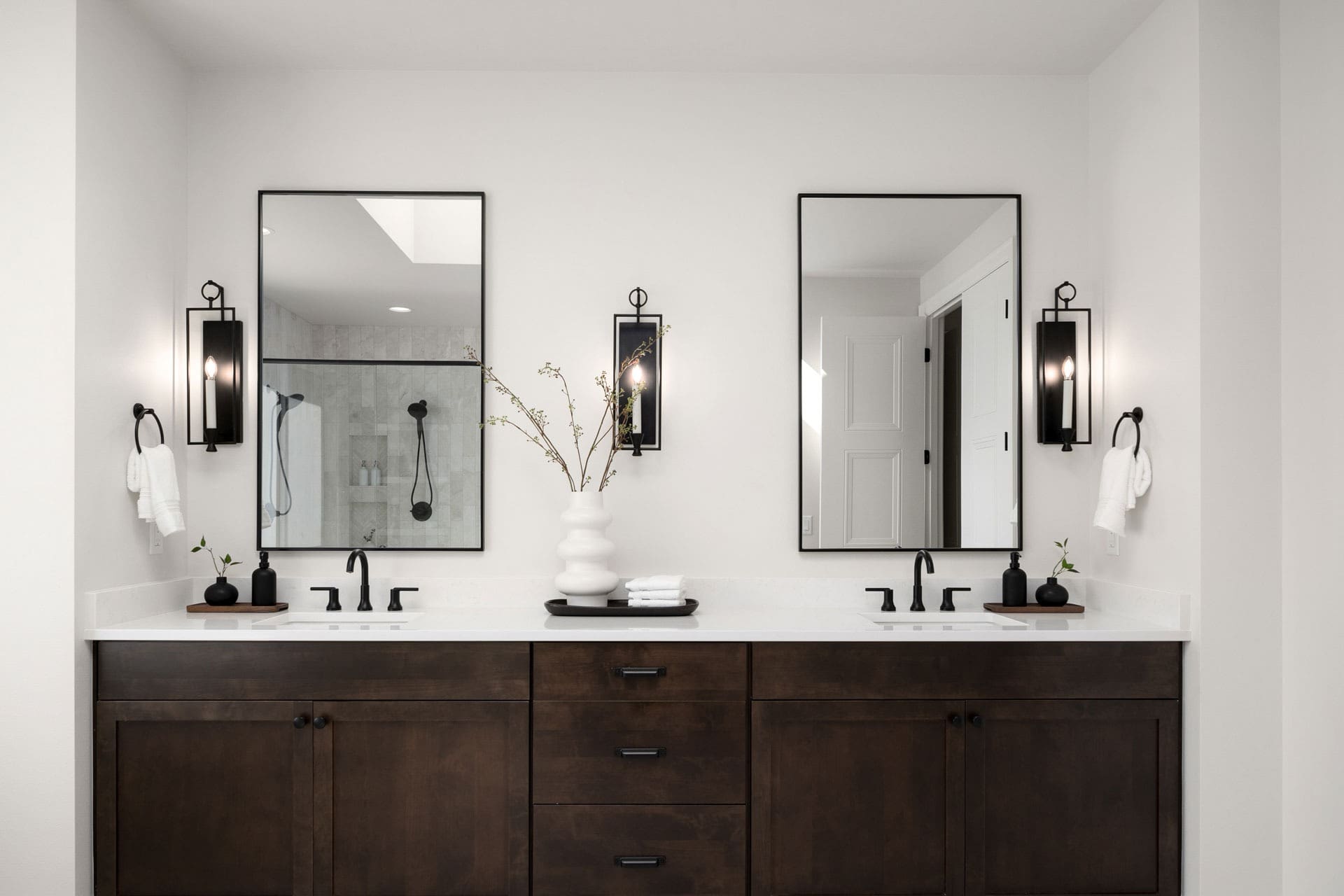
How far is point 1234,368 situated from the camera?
228 cm

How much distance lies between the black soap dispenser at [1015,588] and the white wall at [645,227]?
140 mm

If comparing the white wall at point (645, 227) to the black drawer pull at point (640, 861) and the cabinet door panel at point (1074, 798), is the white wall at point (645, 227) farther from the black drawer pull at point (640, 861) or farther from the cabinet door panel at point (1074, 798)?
the black drawer pull at point (640, 861)

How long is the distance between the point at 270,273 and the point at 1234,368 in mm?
2845

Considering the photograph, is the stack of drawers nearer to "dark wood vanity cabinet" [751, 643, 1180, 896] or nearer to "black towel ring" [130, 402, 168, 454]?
"dark wood vanity cabinet" [751, 643, 1180, 896]

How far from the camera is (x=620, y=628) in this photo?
7.70 ft

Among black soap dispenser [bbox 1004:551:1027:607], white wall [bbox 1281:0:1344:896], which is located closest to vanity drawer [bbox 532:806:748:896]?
black soap dispenser [bbox 1004:551:1027:607]

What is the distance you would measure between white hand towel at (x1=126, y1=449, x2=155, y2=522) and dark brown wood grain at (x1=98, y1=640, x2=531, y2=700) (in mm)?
470

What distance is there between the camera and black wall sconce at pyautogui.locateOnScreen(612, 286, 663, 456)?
2.81 m

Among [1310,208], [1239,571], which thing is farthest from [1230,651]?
[1310,208]

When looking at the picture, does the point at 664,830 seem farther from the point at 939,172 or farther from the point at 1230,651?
the point at 939,172

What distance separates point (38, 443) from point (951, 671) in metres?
2.45

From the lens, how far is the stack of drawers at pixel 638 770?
227 cm

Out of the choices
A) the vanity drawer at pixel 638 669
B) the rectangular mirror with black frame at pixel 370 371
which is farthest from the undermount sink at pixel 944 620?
the rectangular mirror with black frame at pixel 370 371

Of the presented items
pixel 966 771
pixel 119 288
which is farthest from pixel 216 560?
pixel 966 771
